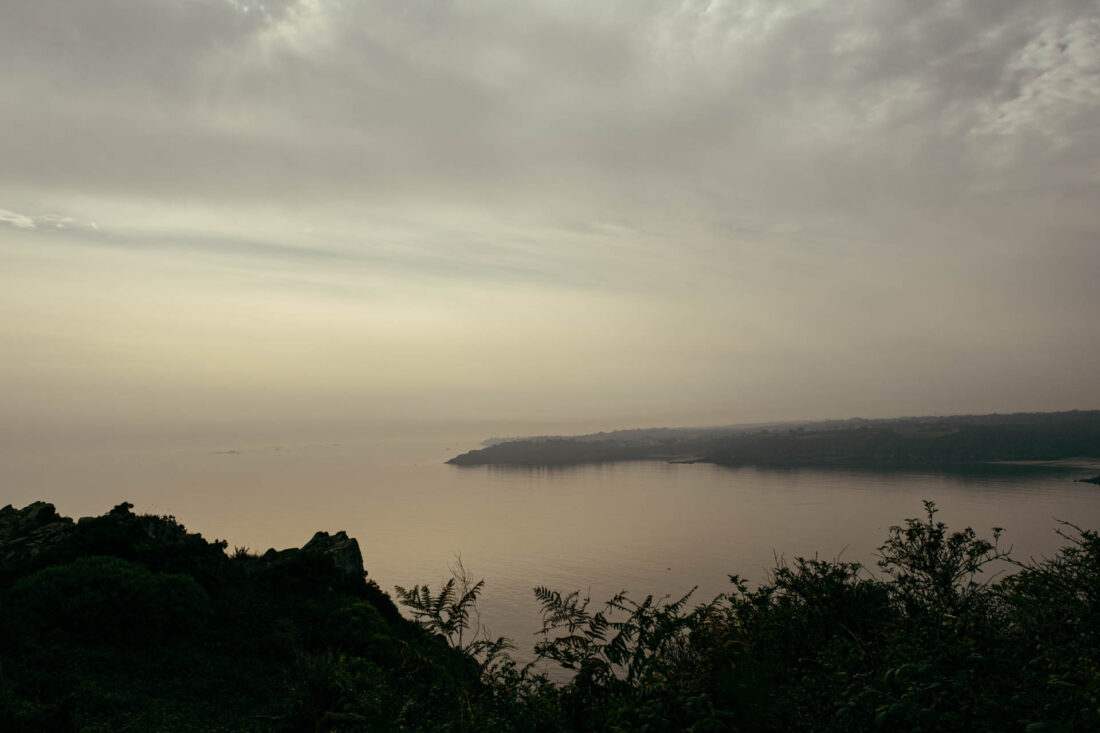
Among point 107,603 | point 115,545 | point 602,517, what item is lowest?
point 602,517

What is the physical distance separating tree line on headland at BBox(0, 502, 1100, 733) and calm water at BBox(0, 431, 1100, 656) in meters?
26.0

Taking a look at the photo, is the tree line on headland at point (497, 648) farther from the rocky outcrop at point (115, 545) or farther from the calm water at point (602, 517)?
the calm water at point (602, 517)

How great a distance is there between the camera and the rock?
28172mm

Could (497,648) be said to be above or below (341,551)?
above

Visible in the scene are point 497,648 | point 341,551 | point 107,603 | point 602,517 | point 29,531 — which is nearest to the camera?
point 497,648

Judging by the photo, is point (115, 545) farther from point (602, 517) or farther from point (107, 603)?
point (602, 517)

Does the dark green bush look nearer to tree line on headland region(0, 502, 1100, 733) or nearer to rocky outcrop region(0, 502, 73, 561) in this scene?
tree line on headland region(0, 502, 1100, 733)

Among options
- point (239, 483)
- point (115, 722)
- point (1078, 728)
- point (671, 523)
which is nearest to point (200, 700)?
point (115, 722)

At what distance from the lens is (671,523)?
338 feet

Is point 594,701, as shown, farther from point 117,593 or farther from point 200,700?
point 117,593

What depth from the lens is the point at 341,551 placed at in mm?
28969

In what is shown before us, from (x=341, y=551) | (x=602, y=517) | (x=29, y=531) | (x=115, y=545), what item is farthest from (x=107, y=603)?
(x=602, y=517)

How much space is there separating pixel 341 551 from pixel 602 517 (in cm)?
8780

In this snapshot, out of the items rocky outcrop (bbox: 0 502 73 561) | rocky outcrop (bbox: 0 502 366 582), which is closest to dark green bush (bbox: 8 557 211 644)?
rocky outcrop (bbox: 0 502 366 582)
